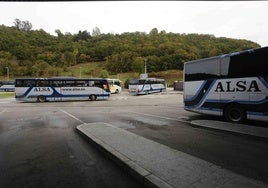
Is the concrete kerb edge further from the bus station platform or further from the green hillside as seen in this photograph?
the green hillside

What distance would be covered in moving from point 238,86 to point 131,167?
23.9 ft

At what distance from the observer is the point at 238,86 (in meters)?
9.62

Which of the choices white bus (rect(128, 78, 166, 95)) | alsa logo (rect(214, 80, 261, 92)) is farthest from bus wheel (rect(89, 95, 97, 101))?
alsa logo (rect(214, 80, 261, 92))

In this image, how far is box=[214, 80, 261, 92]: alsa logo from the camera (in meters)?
9.05

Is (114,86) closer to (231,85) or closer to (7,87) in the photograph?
(231,85)

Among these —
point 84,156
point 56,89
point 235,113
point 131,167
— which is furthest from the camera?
point 56,89

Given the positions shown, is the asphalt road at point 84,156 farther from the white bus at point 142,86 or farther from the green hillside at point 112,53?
the green hillside at point 112,53

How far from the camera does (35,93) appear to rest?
25250 mm

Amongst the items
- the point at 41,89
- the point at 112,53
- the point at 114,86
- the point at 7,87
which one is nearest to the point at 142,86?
the point at 114,86

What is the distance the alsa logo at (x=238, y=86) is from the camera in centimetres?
905

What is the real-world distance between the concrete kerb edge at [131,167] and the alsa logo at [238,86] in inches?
266

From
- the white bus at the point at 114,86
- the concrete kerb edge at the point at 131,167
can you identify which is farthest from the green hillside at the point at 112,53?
the concrete kerb edge at the point at 131,167

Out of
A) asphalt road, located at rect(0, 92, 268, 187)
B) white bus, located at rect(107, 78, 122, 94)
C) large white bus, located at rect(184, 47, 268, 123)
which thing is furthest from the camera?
white bus, located at rect(107, 78, 122, 94)

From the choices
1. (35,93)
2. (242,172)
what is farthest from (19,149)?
(35,93)
